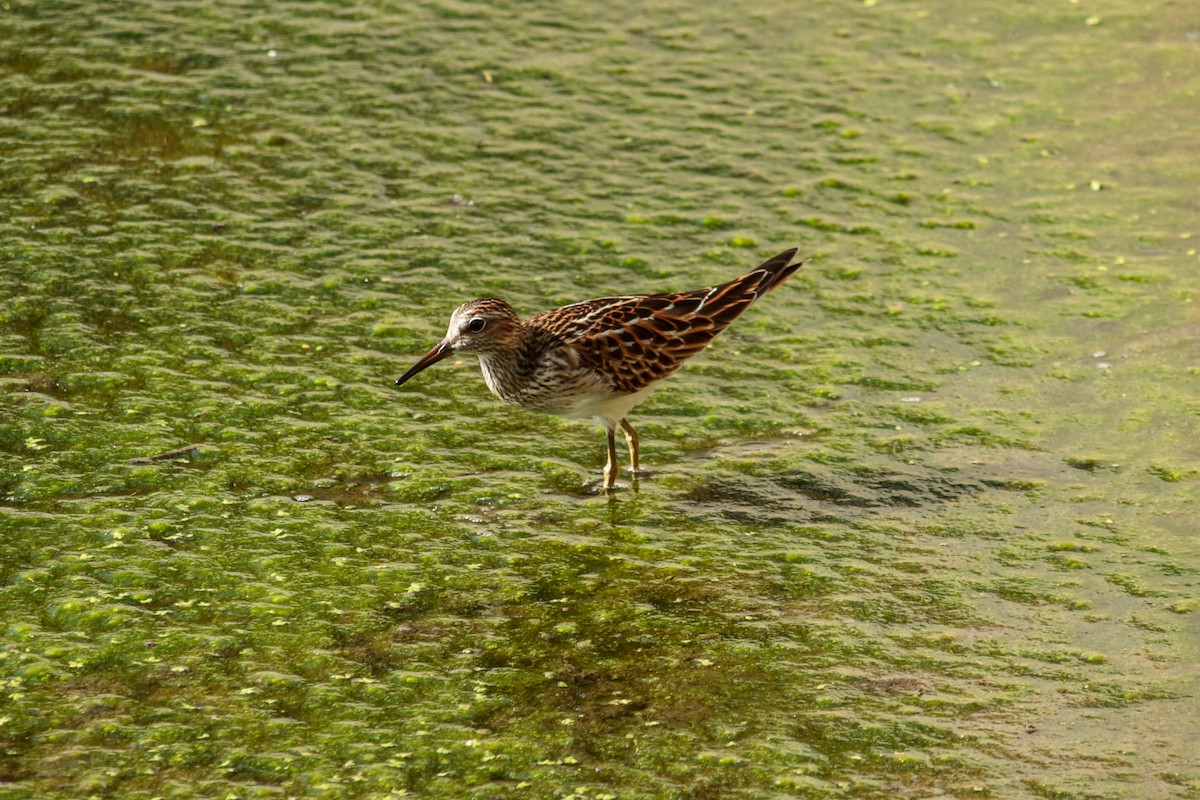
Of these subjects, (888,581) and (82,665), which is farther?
(888,581)

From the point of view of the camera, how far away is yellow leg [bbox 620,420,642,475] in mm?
7504

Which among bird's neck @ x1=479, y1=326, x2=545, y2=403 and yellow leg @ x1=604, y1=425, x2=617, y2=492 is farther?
yellow leg @ x1=604, y1=425, x2=617, y2=492

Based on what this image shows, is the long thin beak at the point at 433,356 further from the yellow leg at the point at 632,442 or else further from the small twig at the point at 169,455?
the small twig at the point at 169,455

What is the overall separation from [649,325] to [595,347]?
33cm

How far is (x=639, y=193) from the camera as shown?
386 inches

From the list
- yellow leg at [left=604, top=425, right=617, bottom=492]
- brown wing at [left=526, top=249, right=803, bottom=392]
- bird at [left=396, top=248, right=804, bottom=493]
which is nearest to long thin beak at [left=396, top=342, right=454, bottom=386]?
bird at [left=396, top=248, right=804, bottom=493]

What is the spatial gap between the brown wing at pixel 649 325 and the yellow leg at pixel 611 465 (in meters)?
0.26

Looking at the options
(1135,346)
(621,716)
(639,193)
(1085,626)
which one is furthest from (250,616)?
(1135,346)

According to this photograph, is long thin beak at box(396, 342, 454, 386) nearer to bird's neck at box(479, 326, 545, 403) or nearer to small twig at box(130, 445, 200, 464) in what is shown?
bird's neck at box(479, 326, 545, 403)

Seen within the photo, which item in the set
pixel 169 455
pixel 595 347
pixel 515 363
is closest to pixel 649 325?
pixel 595 347

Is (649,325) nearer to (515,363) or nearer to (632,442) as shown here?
(632,442)

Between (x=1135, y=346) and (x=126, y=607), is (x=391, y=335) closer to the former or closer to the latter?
(x=126, y=607)

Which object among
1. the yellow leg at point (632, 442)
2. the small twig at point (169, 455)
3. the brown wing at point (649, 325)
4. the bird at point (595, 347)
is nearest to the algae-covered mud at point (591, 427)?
the small twig at point (169, 455)

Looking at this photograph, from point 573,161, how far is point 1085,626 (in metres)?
5.14
